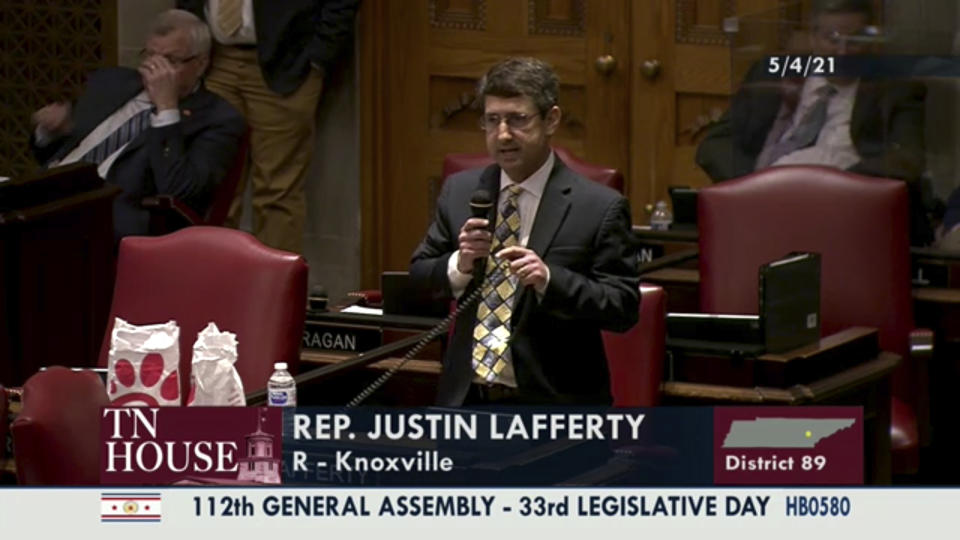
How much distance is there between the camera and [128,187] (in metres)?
6.09

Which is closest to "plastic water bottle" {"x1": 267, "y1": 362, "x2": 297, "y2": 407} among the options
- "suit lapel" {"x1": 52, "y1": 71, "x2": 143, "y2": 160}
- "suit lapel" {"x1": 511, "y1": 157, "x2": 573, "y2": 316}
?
"suit lapel" {"x1": 511, "y1": 157, "x2": 573, "y2": 316}

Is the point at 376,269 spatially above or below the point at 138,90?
below

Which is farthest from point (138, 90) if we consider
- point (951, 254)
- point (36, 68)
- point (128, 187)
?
point (951, 254)

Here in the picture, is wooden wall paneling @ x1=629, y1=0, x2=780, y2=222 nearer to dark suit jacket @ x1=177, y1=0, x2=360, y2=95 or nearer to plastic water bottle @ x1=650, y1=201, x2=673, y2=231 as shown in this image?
plastic water bottle @ x1=650, y1=201, x2=673, y2=231

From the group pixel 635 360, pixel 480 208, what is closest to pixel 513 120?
pixel 480 208

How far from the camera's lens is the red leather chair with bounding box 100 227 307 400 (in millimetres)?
3949

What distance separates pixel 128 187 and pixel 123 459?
3.26 m

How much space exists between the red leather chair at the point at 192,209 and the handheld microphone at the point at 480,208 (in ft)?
8.19

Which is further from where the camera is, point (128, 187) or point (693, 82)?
point (693, 82)

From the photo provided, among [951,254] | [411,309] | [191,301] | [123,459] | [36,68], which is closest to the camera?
[123,459]

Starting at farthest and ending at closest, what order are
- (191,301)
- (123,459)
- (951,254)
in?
(951,254), (191,301), (123,459)

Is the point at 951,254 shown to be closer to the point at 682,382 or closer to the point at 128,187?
the point at 682,382

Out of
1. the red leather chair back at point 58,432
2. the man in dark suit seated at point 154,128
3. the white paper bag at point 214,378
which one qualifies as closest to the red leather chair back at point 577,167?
the man in dark suit seated at point 154,128

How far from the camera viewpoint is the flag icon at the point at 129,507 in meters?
2.73
